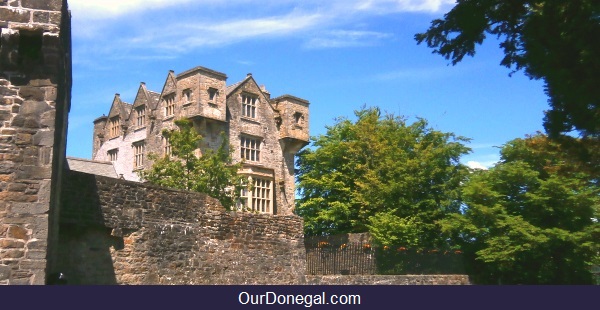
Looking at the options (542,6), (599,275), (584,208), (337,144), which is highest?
(337,144)

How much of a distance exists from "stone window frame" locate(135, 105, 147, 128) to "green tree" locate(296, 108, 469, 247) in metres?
10.7

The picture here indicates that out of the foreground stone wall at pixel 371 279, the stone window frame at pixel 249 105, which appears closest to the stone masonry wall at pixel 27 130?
the foreground stone wall at pixel 371 279

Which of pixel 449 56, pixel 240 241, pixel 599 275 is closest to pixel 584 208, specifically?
pixel 599 275

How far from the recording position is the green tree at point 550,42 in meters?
11.0

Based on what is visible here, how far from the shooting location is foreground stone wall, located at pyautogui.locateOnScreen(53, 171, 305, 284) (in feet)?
49.2

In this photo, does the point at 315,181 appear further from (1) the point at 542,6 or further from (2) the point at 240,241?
(1) the point at 542,6

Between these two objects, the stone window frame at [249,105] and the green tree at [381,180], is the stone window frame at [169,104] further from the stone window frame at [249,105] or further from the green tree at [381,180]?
the green tree at [381,180]

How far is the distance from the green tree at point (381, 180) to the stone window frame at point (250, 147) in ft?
10.7

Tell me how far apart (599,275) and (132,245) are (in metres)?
25.0

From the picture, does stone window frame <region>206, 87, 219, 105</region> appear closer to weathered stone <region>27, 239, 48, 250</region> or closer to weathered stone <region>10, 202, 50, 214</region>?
weathered stone <region>10, 202, 50, 214</region>

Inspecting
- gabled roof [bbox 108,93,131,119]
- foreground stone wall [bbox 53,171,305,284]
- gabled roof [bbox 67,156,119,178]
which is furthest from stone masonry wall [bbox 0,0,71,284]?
gabled roof [bbox 108,93,131,119]

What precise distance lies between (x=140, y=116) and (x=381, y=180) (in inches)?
660

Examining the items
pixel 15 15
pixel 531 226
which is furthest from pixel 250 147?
pixel 15 15

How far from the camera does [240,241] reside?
1917cm
